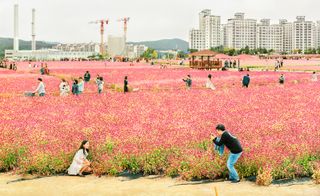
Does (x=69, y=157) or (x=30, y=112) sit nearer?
(x=69, y=157)

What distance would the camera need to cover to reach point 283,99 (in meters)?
26.5

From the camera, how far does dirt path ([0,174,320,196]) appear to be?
9875mm

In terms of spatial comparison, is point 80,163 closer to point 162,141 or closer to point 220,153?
point 162,141

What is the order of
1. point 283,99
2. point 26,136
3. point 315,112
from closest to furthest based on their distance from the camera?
point 26,136, point 315,112, point 283,99

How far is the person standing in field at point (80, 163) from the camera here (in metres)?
11.4

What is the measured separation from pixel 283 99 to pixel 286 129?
39.0ft

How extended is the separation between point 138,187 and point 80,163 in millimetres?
1936

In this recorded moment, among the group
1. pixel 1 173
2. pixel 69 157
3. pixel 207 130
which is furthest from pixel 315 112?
pixel 1 173

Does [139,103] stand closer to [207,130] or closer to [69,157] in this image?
[207,130]

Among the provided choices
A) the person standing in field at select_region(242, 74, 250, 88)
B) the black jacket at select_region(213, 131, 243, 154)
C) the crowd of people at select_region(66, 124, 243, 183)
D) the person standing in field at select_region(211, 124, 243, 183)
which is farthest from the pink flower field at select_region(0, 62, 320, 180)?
the person standing in field at select_region(242, 74, 250, 88)

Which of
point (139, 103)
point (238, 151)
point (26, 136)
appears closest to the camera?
point (238, 151)

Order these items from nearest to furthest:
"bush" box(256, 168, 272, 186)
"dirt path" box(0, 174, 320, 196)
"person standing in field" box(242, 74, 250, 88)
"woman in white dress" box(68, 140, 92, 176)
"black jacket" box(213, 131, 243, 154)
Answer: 1. "dirt path" box(0, 174, 320, 196)
2. "bush" box(256, 168, 272, 186)
3. "black jacket" box(213, 131, 243, 154)
4. "woman in white dress" box(68, 140, 92, 176)
5. "person standing in field" box(242, 74, 250, 88)

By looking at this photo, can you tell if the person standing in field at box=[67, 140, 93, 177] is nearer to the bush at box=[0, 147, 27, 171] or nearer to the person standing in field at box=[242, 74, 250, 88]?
the bush at box=[0, 147, 27, 171]

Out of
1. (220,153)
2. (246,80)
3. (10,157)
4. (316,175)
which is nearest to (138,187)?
(220,153)
